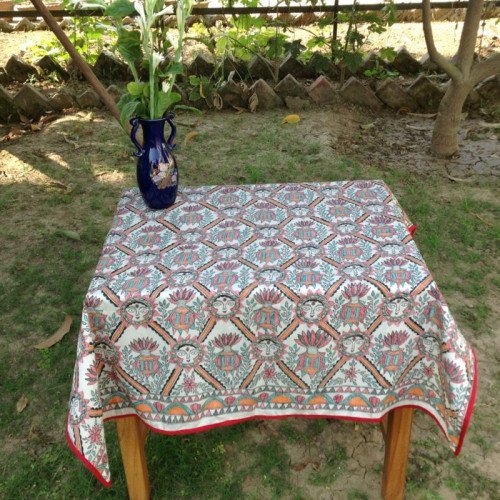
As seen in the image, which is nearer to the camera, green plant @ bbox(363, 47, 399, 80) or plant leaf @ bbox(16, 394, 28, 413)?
plant leaf @ bbox(16, 394, 28, 413)

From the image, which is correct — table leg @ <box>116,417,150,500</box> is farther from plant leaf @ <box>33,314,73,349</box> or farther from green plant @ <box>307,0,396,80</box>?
green plant @ <box>307,0,396,80</box>

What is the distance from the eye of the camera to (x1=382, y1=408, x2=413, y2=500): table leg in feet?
5.82

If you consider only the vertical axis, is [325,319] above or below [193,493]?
above

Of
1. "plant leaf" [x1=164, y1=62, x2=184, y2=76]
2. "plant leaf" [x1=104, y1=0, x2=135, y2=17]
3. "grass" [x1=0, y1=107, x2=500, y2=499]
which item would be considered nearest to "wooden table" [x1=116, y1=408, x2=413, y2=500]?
"grass" [x1=0, y1=107, x2=500, y2=499]

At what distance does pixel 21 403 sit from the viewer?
2.40 metres

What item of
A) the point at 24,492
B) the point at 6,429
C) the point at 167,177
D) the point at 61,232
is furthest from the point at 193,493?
the point at 61,232

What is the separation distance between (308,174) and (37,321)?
215 centimetres

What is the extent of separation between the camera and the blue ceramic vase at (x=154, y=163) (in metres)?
2.01

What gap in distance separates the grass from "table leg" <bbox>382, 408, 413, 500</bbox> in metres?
0.11

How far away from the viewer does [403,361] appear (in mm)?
1661

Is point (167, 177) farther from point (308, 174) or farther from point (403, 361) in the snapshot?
point (308, 174)

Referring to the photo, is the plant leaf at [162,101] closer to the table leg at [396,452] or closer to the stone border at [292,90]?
the table leg at [396,452]

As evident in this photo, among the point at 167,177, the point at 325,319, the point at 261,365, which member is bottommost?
the point at 261,365

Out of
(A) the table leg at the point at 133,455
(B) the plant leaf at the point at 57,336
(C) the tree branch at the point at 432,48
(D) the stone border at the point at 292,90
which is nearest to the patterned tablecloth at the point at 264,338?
(A) the table leg at the point at 133,455
